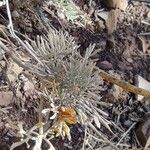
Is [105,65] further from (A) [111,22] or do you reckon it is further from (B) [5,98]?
(B) [5,98]

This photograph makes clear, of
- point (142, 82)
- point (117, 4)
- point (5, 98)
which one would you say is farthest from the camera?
point (117, 4)

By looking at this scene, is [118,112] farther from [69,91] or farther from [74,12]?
[69,91]

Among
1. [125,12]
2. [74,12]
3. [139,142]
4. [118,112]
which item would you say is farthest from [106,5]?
[139,142]

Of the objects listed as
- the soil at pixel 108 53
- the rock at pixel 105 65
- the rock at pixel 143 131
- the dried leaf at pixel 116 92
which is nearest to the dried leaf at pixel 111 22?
the soil at pixel 108 53

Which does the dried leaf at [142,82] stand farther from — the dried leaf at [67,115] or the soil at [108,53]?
the dried leaf at [67,115]

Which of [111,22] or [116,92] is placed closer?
[116,92]

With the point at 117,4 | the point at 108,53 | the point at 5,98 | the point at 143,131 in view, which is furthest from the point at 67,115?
the point at 117,4
